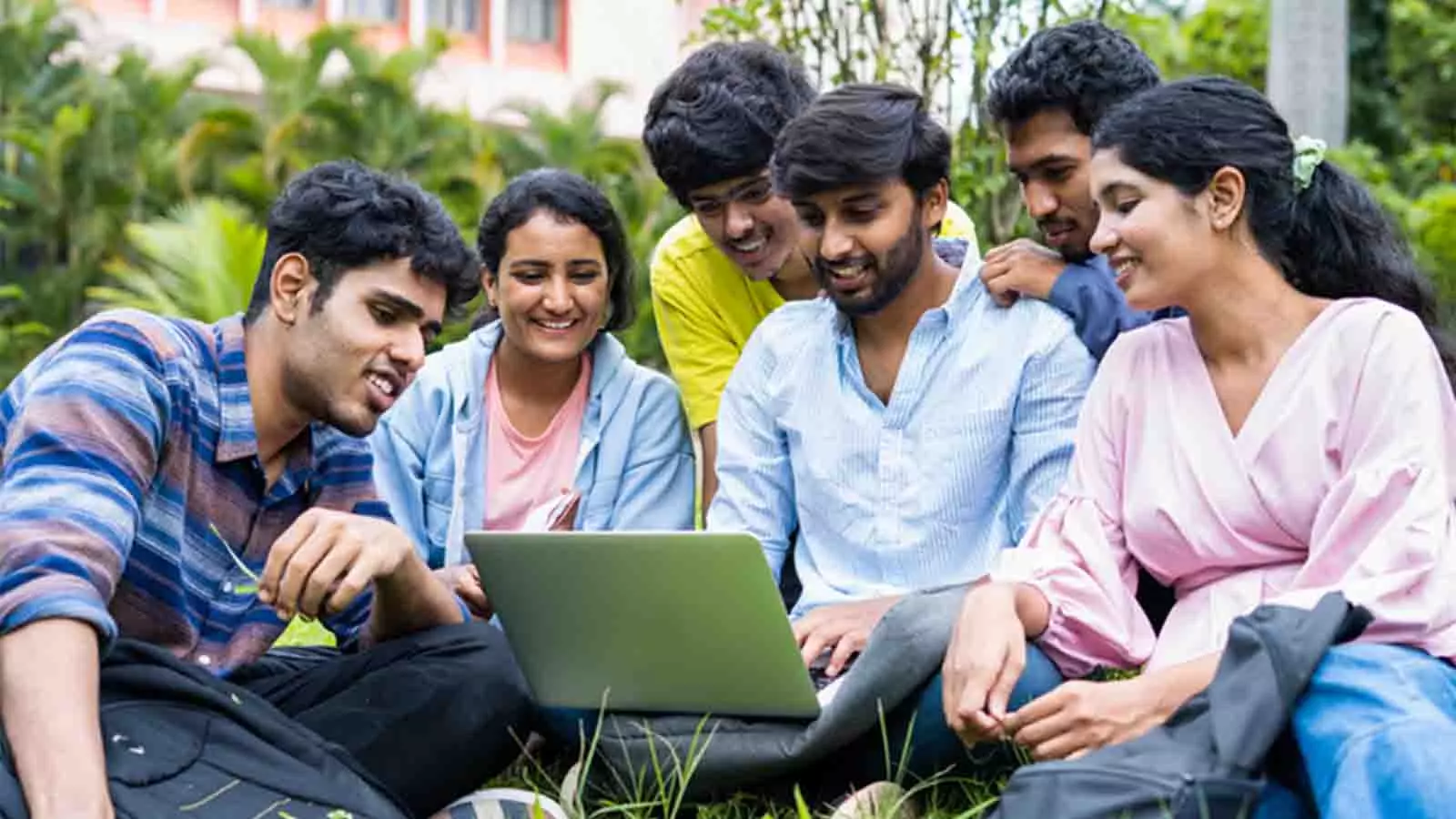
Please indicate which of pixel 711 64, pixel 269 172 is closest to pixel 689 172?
pixel 711 64

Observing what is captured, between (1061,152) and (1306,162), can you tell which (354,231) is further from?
(1306,162)

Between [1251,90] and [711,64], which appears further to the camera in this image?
[711,64]

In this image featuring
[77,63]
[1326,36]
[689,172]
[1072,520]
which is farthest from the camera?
[77,63]

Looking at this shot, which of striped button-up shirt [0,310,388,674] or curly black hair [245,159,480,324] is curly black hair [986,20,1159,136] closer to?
curly black hair [245,159,480,324]

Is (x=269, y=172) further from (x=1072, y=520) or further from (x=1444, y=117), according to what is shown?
(x=1072, y=520)

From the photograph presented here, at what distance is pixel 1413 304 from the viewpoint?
378 centimetres

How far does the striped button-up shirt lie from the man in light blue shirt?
0.91 meters

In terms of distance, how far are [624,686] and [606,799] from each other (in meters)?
0.25

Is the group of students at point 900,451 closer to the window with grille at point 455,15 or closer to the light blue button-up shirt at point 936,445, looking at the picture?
the light blue button-up shirt at point 936,445

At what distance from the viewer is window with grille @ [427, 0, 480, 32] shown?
68.1ft

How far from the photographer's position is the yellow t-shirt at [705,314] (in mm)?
A: 5000

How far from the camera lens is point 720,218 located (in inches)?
194

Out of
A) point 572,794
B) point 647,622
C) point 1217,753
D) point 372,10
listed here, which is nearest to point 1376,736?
point 1217,753

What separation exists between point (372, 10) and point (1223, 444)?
17.9m
